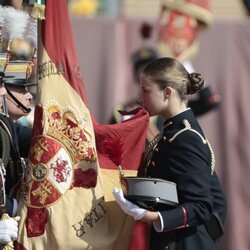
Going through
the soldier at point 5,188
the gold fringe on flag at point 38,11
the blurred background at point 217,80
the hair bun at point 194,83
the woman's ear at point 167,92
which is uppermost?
the gold fringe on flag at point 38,11

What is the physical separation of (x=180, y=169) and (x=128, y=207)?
256mm

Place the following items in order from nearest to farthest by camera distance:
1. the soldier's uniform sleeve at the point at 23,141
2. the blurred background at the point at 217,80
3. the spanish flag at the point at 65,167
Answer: the spanish flag at the point at 65,167, the soldier's uniform sleeve at the point at 23,141, the blurred background at the point at 217,80

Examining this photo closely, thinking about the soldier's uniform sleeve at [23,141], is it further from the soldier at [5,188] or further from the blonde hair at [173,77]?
the blonde hair at [173,77]

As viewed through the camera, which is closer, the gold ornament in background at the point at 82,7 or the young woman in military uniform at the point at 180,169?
the young woman in military uniform at the point at 180,169

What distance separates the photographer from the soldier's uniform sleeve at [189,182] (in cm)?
446

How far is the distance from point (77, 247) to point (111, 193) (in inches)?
11.6

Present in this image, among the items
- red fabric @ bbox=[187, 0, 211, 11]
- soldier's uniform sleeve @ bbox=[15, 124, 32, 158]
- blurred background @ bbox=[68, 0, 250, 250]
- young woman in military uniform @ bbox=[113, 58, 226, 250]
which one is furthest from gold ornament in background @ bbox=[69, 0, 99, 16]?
young woman in military uniform @ bbox=[113, 58, 226, 250]

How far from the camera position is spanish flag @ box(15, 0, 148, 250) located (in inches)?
A: 181

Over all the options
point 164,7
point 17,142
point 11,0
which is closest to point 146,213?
point 17,142

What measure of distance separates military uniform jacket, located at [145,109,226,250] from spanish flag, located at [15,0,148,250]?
0.22m

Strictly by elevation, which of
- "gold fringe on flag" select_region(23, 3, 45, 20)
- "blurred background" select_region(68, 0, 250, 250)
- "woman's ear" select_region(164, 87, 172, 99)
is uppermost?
"gold fringe on flag" select_region(23, 3, 45, 20)

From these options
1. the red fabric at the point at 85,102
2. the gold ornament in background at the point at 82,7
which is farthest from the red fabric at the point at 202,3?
the red fabric at the point at 85,102

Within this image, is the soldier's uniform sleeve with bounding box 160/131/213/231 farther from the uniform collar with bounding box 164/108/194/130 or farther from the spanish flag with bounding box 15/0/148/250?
the spanish flag with bounding box 15/0/148/250

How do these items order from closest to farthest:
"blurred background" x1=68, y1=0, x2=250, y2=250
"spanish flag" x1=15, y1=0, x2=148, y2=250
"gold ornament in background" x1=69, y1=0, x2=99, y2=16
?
"spanish flag" x1=15, y1=0, x2=148, y2=250 < "blurred background" x1=68, y1=0, x2=250, y2=250 < "gold ornament in background" x1=69, y1=0, x2=99, y2=16
